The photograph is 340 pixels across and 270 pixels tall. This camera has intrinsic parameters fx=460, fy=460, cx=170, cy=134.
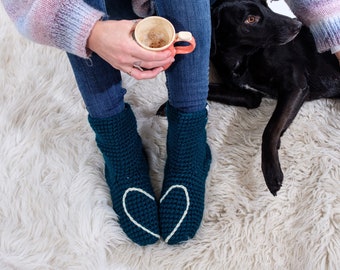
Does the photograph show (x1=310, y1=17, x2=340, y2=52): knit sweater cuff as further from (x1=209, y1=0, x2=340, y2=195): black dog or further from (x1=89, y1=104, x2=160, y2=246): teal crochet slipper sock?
(x1=89, y1=104, x2=160, y2=246): teal crochet slipper sock

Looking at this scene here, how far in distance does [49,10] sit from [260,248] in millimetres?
632

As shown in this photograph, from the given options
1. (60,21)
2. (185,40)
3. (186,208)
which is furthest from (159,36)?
(186,208)

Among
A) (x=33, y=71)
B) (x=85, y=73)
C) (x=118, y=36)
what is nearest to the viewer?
(x=118, y=36)

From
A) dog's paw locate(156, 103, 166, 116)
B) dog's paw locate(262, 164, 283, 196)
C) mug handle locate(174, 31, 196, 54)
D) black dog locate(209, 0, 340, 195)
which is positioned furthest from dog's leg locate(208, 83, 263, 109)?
mug handle locate(174, 31, 196, 54)

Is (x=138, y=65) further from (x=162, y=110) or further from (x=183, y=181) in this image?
(x=162, y=110)

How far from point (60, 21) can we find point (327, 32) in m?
0.52

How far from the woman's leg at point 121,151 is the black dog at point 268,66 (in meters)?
0.27

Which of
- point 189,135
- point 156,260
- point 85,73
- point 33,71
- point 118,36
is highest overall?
point 118,36

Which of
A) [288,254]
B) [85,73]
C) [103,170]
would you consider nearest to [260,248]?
[288,254]

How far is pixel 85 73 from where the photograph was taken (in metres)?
0.88

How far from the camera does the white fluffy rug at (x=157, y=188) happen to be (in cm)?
98

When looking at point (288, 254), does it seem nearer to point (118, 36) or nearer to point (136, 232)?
point (136, 232)

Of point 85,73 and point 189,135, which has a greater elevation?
point 85,73

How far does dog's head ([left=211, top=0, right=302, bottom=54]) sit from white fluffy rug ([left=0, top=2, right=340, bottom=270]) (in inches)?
7.3
